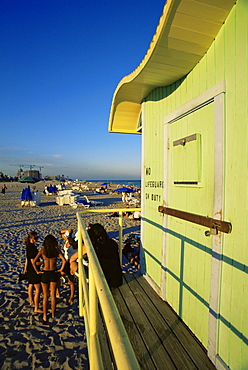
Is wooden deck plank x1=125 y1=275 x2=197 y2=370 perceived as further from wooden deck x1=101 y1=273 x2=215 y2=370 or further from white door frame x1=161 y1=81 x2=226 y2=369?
white door frame x1=161 y1=81 x2=226 y2=369

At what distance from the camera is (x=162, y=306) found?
10.5 feet

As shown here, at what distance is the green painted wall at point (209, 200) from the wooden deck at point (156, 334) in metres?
0.15

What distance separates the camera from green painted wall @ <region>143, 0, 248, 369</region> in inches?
74.5

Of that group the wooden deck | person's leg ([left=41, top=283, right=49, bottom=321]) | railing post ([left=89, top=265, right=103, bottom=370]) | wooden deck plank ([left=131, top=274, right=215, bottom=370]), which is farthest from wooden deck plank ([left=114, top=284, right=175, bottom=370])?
person's leg ([left=41, top=283, right=49, bottom=321])

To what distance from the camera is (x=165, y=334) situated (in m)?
2.62

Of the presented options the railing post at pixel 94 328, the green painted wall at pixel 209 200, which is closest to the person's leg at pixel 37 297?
the green painted wall at pixel 209 200

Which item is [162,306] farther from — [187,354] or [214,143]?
[214,143]

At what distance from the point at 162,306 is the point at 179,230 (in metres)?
1.25

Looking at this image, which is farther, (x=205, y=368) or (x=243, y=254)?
(x=205, y=368)

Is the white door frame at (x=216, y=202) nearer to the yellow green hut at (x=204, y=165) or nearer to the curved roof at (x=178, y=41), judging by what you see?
the yellow green hut at (x=204, y=165)

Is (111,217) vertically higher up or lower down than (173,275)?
lower down

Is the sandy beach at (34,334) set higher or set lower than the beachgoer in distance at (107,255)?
lower

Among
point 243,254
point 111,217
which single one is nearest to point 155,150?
point 243,254

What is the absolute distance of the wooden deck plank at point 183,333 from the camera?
7.30 ft
